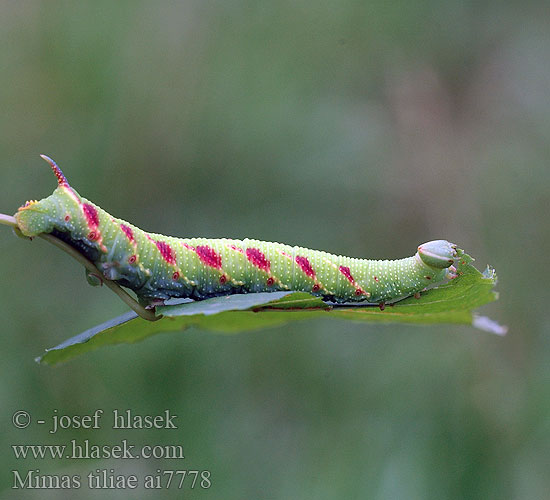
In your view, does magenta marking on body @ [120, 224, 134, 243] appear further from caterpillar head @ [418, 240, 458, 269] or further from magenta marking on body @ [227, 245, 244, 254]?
caterpillar head @ [418, 240, 458, 269]

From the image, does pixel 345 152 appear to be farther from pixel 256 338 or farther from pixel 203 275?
pixel 203 275

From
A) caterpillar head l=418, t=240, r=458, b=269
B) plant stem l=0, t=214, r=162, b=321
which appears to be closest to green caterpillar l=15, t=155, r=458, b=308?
caterpillar head l=418, t=240, r=458, b=269

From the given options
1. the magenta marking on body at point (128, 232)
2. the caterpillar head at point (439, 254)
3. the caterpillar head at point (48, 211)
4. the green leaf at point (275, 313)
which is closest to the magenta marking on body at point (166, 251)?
the magenta marking on body at point (128, 232)

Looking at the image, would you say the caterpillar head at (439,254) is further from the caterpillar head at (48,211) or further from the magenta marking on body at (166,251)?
the caterpillar head at (48,211)

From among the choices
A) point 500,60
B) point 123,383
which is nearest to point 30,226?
point 123,383

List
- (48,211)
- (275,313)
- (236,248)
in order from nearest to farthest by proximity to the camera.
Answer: (275,313)
(48,211)
(236,248)

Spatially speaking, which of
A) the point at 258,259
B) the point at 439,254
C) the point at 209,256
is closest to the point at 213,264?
the point at 209,256

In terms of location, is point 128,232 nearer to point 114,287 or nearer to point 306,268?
point 114,287
